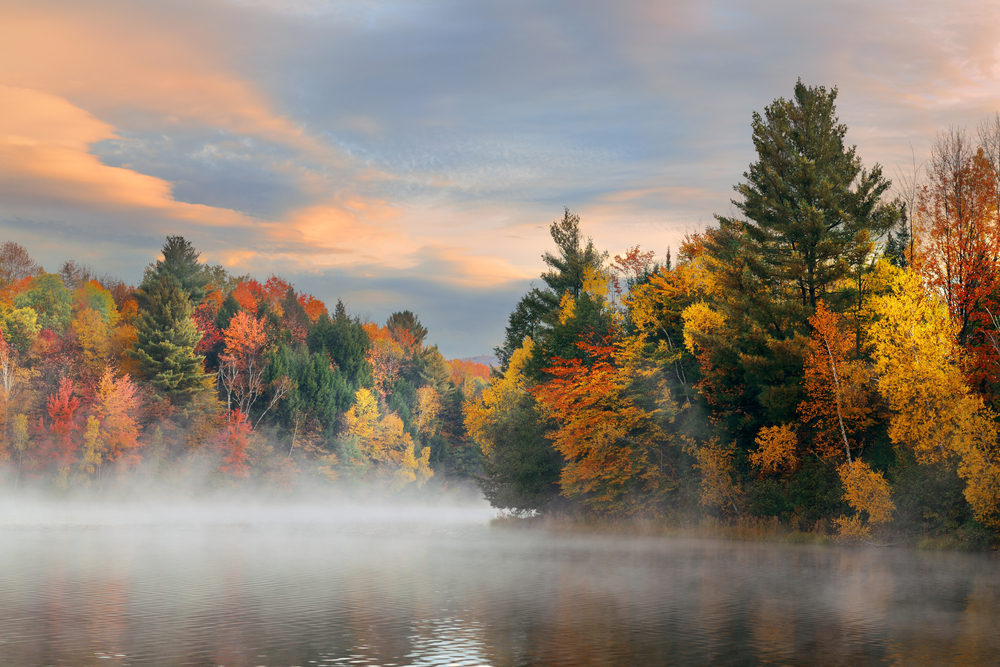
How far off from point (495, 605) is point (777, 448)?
2635 centimetres

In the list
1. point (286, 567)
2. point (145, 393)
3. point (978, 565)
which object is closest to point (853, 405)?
point (978, 565)

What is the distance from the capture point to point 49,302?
3848 inches

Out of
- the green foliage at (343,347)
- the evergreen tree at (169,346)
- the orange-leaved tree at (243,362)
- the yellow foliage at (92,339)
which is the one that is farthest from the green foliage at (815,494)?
the green foliage at (343,347)

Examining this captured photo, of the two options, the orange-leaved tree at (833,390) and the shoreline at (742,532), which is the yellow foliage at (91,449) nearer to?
the shoreline at (742,532)

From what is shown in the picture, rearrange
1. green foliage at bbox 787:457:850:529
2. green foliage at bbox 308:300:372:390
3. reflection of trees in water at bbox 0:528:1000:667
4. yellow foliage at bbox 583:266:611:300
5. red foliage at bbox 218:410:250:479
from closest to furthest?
reflection of trees in water at bbox 0:528:1000:667 < green foliage at bbox 787:457:850:529 < yellow foliage at bbox 583:266:611:300 < red foliage at bbox 218:410:250:479 < green foliage at bbox 308:300:372:390

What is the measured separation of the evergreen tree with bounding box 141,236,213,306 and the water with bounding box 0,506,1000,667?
65825 millimetres

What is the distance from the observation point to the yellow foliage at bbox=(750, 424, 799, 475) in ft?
156

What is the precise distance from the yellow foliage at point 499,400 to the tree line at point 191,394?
29962 millimetres

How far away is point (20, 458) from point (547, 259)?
54439 mm

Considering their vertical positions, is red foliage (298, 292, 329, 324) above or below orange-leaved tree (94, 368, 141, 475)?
above

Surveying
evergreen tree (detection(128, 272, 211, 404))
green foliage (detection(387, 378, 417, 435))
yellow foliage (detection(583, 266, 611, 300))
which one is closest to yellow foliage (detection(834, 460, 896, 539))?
yellow foliage (detection(583, 266, 611, 300))

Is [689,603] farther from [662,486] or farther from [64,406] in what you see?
[64,406]

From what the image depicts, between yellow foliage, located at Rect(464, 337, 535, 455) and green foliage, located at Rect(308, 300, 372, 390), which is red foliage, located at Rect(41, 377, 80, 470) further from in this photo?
green foliage, located at Rect(308, 300, 372, 390)

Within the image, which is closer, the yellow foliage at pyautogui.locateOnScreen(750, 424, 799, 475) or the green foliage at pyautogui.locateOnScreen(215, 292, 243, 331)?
the yellow foliage at pyautogui.locateOnScreen(750, 424, 799, 475)
